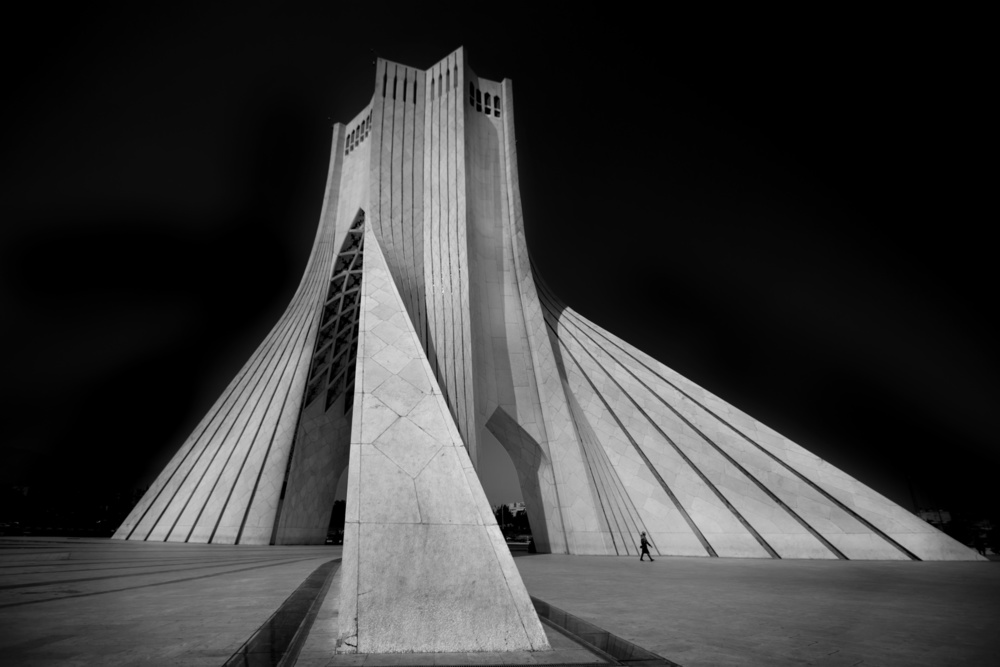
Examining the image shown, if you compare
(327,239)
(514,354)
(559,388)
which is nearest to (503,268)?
(514,354)

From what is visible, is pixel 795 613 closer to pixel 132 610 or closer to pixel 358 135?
pixel 132 610

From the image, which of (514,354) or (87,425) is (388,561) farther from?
(87,425)

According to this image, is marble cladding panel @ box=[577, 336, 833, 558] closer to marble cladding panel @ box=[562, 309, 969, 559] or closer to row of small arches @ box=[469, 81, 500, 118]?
marble cladding panel @ box=[562, 309, 969, 559]

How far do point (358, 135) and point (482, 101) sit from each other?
14.2 ft

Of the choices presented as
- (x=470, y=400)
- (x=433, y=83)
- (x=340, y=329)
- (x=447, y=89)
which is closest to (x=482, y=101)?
(x=447, y=89)

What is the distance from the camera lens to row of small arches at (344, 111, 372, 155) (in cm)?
1702

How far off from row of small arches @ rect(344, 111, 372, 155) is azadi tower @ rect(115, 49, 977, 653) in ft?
0.28

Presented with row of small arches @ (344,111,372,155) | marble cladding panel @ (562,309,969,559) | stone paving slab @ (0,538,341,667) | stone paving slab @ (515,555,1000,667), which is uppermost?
row of small arches @ (344,111,372,155)

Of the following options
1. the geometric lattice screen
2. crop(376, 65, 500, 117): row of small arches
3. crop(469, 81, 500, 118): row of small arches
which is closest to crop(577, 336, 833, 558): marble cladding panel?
the geometric lattice screen

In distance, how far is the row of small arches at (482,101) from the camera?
1658 centimetres

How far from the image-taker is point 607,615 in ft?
11.6

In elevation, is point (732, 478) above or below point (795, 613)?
above

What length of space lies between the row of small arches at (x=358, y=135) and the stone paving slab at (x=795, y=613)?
594 inches

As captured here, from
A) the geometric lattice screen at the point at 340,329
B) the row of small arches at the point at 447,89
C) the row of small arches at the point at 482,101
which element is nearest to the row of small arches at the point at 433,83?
the row of small arches at the point at 447,89
